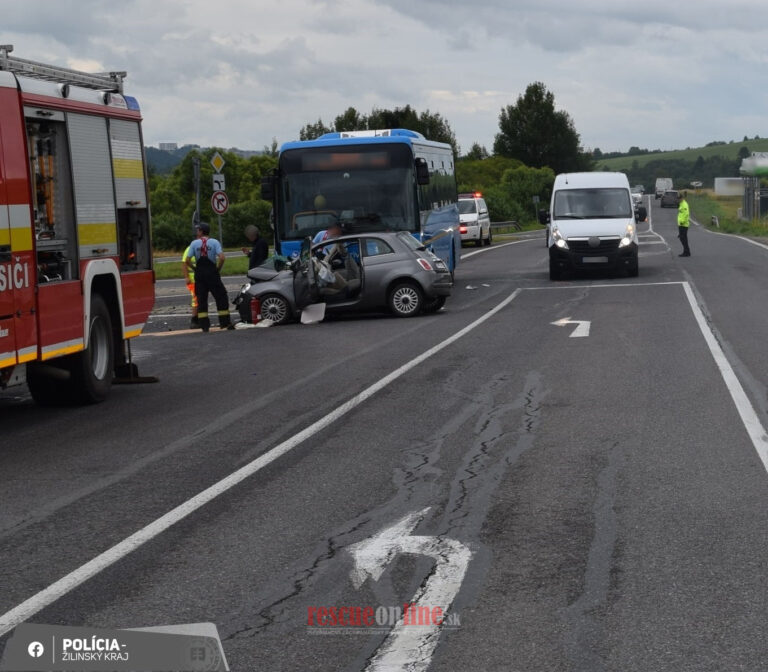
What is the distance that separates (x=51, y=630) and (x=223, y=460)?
19.8 ft

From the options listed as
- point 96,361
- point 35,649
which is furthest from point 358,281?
point 35,649

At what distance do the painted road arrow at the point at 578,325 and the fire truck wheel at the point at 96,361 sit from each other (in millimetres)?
7046

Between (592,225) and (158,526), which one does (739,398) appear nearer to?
(158,526)

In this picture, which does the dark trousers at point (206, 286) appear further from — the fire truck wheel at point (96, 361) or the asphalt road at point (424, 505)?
the fire truck wheel at point (96, 361)

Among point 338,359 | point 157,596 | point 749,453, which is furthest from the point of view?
point 338,359

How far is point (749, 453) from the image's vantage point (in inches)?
369

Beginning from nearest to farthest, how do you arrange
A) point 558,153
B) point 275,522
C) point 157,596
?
point 157,596
point 275,522
point 558,153

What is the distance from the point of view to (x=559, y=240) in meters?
31.7

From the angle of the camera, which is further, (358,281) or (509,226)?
(509,226)

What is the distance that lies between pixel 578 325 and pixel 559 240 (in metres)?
11.8

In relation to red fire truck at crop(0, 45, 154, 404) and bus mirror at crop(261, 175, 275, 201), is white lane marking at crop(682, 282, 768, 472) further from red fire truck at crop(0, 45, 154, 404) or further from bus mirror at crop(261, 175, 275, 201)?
bus mirror at crop(261, 175, 275, 201)

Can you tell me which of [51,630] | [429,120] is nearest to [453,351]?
[51,630]

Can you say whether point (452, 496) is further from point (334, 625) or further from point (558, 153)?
point (558, 153)

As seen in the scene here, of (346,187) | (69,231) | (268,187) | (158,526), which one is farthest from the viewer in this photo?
(346,187)
